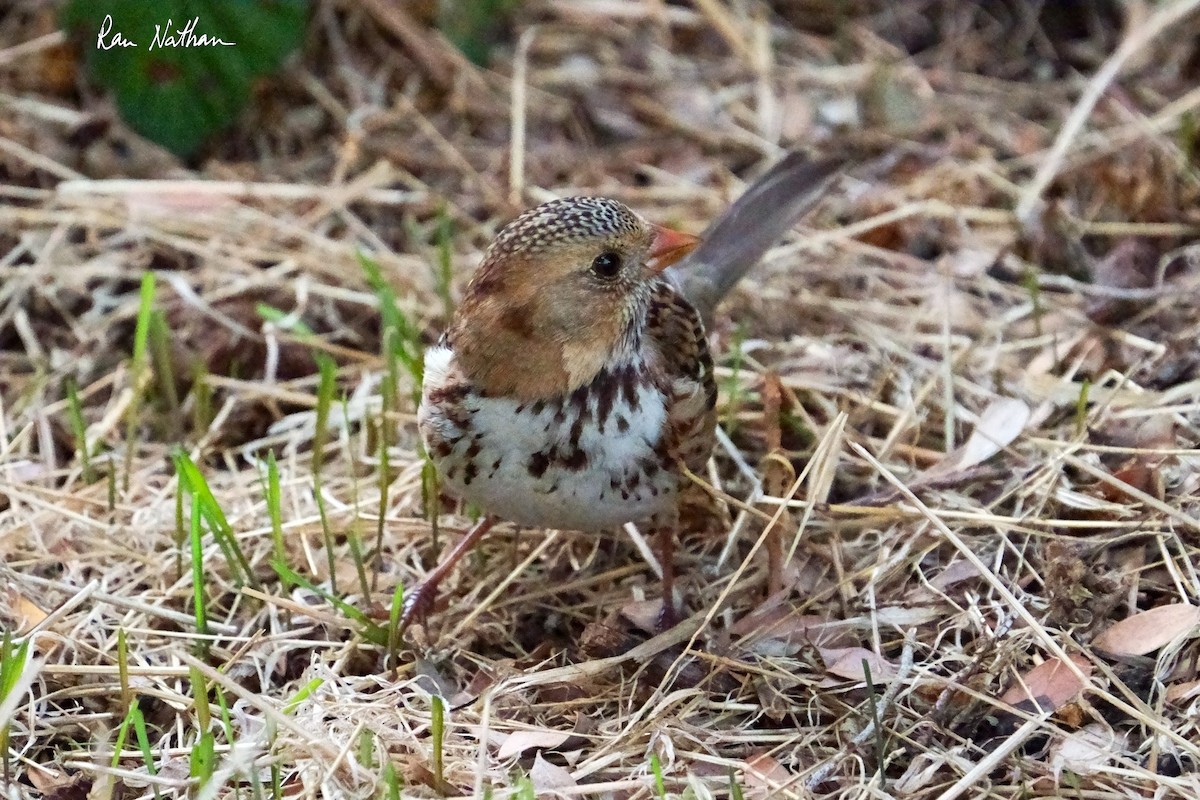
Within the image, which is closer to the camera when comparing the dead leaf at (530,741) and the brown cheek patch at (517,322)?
the dead leaf at (530,741)

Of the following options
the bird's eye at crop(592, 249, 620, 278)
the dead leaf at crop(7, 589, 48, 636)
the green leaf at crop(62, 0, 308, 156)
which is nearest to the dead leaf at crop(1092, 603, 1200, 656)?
the bird's eye at crop(592, 249, 620, 278)

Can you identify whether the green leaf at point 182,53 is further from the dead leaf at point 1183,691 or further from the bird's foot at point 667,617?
the dead leaf at point 1183,691

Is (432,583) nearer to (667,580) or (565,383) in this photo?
(667,580)

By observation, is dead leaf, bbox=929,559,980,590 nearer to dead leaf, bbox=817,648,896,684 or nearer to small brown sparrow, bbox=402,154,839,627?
dead leaf, bbox=817,648,896,684

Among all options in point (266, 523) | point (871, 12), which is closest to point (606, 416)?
point (266, 523)

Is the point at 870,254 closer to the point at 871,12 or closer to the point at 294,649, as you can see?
the point at 871,12

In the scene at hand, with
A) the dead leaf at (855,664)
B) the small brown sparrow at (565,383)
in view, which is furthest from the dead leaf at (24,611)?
the dead leaf at (855,664)
